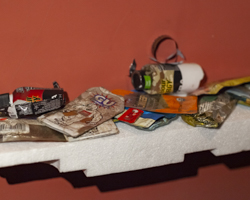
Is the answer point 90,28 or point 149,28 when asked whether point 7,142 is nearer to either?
point 90,28

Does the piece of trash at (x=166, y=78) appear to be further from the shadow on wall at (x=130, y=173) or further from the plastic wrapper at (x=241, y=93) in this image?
the shadow on wall at (x=130, y=173)

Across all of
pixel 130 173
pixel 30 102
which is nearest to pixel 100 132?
pixel 30 102

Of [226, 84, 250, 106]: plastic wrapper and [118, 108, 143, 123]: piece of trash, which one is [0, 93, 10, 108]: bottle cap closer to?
[118, 108, 143, 123]: piece of trash

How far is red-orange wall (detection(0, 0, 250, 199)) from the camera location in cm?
74

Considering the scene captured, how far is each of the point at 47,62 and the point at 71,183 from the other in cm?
40

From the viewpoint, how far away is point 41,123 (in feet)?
2.17

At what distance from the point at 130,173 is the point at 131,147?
34cm

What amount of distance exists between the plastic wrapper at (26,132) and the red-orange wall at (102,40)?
17 centimetres

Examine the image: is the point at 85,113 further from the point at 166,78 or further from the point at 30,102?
the point at 166,78

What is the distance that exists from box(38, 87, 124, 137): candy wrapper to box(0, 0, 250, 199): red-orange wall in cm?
11

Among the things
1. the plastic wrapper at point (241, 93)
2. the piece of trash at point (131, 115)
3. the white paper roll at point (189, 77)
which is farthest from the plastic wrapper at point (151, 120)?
the plastic wrapper at point (241, 93)

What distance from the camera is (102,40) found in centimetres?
81

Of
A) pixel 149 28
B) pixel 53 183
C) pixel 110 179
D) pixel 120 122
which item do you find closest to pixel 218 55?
pixel 149 28

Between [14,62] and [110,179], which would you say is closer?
[14,62]
